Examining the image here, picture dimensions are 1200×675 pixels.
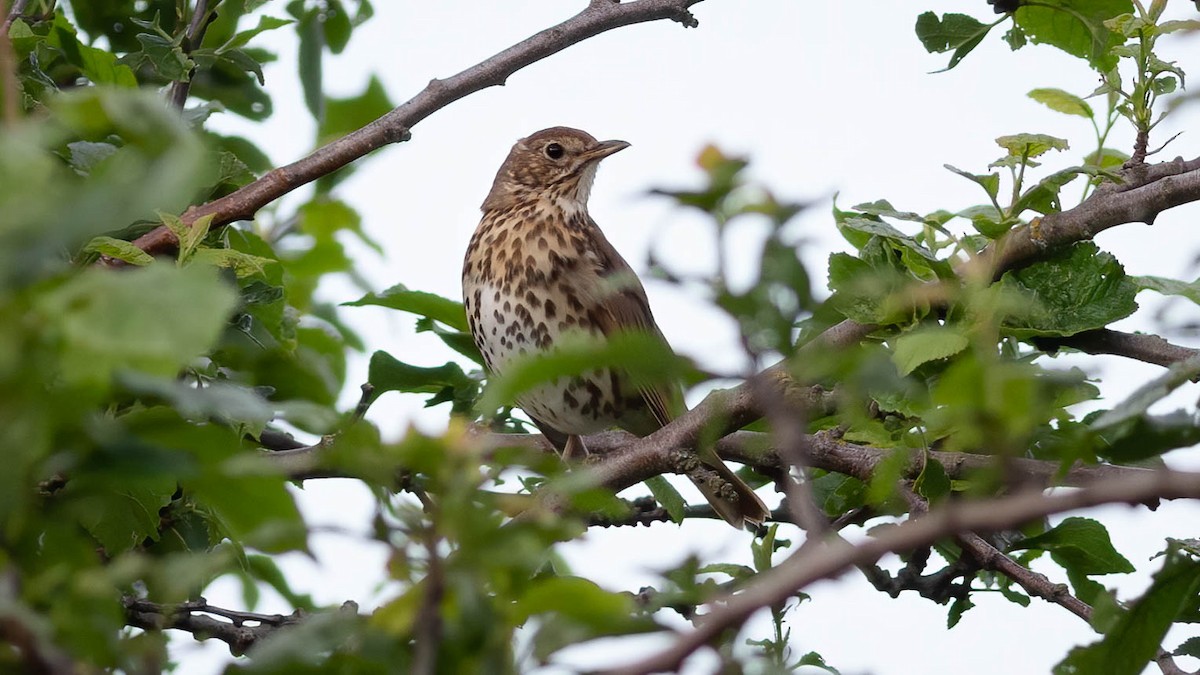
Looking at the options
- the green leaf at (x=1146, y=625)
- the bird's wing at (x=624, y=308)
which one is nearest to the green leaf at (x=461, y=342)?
the bird's wing at (x=624, y=308)

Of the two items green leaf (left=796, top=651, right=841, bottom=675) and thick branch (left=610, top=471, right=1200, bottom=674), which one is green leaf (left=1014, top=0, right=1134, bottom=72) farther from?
thick branch (left=610, top=471, right=1200, bottom=674)

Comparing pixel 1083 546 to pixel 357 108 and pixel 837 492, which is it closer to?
pixel 837 492

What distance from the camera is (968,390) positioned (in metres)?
1.21

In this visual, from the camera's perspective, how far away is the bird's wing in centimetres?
554

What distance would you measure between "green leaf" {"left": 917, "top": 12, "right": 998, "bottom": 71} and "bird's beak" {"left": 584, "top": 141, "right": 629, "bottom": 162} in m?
3.23

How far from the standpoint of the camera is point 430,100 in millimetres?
3252

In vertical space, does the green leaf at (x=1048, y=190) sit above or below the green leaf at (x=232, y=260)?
below

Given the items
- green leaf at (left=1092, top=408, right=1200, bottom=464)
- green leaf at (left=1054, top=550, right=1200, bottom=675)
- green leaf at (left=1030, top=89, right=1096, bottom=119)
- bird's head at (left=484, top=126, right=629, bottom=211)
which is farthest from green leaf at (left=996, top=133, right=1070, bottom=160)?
bird's head at (left=484, top=126, right=629, bottom=211)

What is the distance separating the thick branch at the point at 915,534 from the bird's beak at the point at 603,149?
17.9 feet

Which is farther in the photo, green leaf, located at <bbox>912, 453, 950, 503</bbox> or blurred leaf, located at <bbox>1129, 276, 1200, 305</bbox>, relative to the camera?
blurred leaf, located at <bbox>1129, 276, 1200, 305</bbox>

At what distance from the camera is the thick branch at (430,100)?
3.21 metres

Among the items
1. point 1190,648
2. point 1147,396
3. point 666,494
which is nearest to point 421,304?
point 666,494

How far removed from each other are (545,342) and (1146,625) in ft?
12.5

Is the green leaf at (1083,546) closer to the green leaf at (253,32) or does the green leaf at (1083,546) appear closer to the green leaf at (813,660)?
the green leaf at (813,660)
